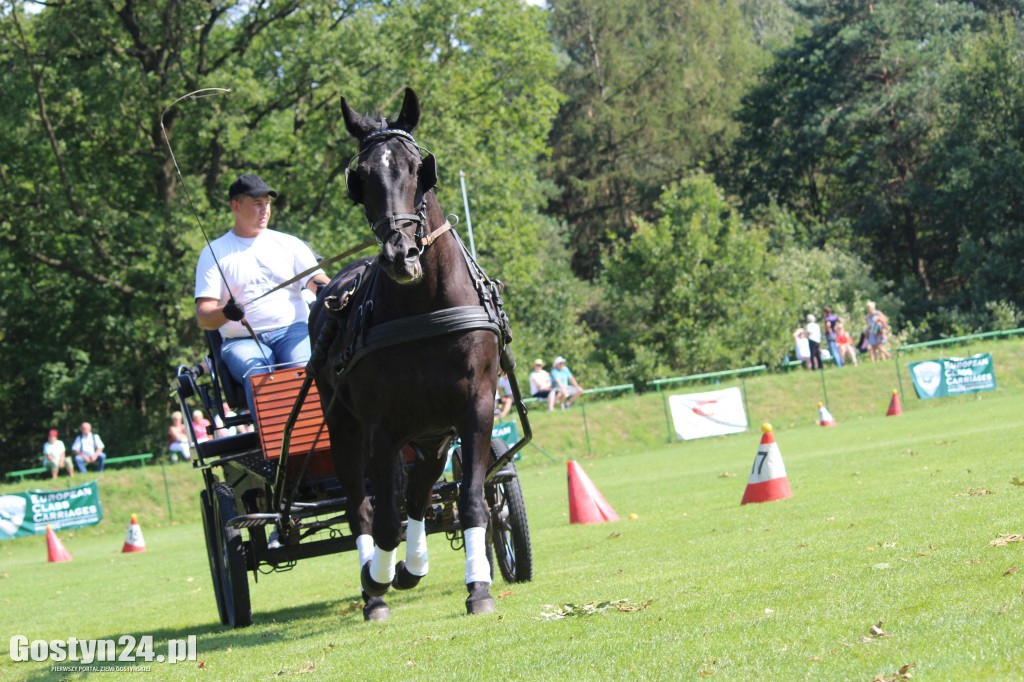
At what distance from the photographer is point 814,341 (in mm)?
34500

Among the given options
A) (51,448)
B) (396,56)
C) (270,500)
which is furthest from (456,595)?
(396,56)

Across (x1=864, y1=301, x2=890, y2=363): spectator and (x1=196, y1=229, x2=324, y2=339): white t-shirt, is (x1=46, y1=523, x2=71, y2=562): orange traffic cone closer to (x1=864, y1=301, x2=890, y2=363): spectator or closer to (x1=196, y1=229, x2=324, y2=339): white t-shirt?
(x1=196, y1=229, x2=324, y2=339): white t-shirt

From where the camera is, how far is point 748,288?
148 feet

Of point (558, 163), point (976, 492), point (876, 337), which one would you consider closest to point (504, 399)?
point (876, 337)

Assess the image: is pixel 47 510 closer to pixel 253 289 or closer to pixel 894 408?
pixel 253 289

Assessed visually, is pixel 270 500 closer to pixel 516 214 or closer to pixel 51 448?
pixel 51 448

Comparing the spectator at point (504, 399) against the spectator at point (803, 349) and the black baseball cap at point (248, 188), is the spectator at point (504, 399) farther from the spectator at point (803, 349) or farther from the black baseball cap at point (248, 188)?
the black baseball cap at point (248, 188)

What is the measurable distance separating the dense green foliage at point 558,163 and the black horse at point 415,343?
18.9ft

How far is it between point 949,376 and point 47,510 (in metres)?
22.0

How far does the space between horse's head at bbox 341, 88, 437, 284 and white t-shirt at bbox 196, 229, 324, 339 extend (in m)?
2.43

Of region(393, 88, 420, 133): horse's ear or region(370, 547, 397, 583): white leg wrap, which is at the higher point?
region(393, 88, 420, 133): horse's ear

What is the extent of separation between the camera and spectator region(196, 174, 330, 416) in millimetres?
8586

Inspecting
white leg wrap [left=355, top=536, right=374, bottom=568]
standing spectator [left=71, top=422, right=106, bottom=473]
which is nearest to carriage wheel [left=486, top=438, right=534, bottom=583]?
white leg wrap [left=355, top=536, right=374, bottom=568]

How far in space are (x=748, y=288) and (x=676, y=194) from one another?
15.7ft
